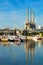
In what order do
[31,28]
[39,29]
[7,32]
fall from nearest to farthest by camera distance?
[7,32], [39,29], [31,28]

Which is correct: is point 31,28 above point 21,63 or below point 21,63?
above

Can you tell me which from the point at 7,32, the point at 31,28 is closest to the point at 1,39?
the point at 7,32

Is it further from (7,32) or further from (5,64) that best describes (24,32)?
(5,64)

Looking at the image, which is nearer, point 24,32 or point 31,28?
point 24,32

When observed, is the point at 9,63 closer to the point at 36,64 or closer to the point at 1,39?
the point at 36,64

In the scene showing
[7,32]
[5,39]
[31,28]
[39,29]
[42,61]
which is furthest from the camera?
[31,28]

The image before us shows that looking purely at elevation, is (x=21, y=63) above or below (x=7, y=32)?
→ below

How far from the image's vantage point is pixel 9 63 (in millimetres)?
7086

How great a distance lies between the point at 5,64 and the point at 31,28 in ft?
105

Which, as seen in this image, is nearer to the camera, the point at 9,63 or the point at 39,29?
the point at 9,63

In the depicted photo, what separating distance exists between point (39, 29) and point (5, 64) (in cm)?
2949

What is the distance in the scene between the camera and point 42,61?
24.3 ft

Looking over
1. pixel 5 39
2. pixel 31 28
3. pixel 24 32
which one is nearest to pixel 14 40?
pixel 5 39

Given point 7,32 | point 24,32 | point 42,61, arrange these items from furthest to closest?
point 24,32 → point 7,32 → point 42,61
